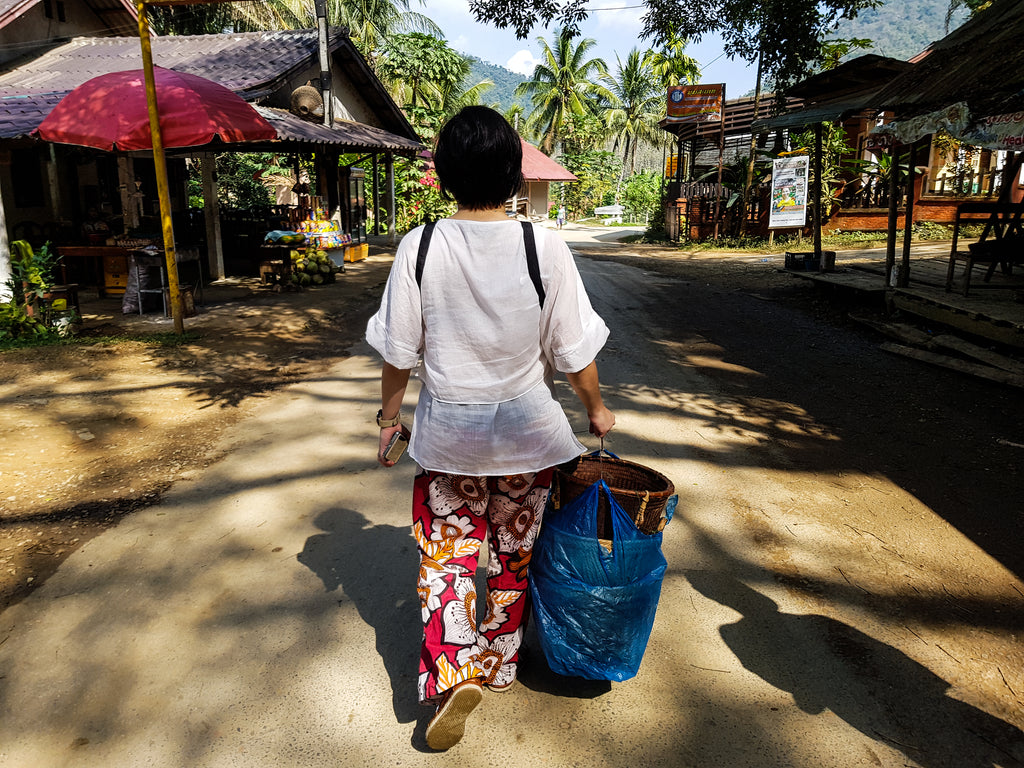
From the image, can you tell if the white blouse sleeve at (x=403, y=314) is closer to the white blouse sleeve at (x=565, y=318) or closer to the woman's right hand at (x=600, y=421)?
the white blouse sleeve at (x=565, y=318)

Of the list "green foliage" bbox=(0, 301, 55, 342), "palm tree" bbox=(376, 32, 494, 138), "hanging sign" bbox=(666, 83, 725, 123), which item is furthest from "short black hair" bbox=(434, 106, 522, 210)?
"palm tree" bbox=(376, 32, 494, 138)

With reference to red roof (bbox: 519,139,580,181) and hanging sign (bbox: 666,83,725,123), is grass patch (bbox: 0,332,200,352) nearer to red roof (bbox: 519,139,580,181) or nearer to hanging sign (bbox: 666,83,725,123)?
hanging sign (bbox: 666,83,725,123)

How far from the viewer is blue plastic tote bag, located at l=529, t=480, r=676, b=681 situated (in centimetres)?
224


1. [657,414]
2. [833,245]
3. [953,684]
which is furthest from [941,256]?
[953,684]

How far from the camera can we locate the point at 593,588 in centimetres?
226

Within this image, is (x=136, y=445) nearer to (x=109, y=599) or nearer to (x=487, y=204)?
(x=109, y=599)

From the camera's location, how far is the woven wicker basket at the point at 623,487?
2.29 meters

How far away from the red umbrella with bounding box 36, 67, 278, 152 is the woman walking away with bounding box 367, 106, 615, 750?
6.97 metres

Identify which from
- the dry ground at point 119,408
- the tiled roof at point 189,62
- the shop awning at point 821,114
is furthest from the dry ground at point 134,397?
the tiled roof at point 189,62

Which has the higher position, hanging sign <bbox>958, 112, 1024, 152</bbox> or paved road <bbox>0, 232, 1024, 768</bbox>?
hanging sign <bbox>958, 112, 1024, 152</bbox>

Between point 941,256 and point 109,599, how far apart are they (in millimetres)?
14957

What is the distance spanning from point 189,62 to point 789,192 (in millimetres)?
13804

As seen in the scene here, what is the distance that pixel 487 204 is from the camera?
212cm

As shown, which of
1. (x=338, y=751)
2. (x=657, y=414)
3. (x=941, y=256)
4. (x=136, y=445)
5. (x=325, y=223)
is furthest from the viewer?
(x=325, y=223)
